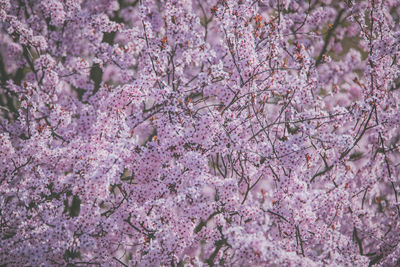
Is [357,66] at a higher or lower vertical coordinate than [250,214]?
higher

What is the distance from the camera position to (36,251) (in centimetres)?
455

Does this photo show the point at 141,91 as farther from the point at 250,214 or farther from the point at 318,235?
the point at 318,235

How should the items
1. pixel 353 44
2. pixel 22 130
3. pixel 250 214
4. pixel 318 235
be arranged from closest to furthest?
pixel 250 214
pixel 318 235
pixel 22 130
pixel 353 44

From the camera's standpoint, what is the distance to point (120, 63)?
8.52 meters

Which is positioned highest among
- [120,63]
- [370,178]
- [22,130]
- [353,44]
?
[353,44]

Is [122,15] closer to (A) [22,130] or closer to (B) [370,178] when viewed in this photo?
(A) [22,130]

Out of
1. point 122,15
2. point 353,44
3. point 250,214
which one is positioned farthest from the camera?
point 353,44

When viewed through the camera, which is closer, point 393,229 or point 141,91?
point 141,91

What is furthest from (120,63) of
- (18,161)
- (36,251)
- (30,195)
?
(36,251)

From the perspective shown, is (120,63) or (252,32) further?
(120,63)

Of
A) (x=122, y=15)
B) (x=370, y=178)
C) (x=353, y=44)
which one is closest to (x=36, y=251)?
(x=370, y=178)

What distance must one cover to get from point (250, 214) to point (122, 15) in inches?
373

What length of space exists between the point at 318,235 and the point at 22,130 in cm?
713

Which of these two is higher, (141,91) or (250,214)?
(141,91)
